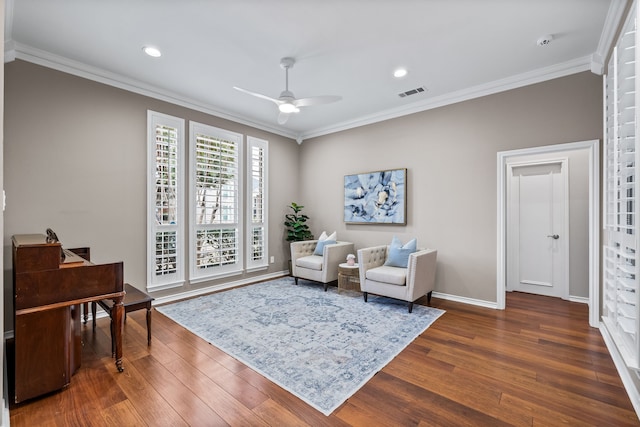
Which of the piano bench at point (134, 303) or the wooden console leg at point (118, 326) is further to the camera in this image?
the piano bench at point (134, 303)

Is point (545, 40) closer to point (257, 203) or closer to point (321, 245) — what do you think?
point (321, 245)

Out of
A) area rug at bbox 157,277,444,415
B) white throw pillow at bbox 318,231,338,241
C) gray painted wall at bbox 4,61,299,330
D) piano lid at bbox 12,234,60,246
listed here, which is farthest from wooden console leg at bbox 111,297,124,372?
white throw pillow at bbox 318,231,338,241

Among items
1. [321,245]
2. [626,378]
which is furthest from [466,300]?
[321,245]

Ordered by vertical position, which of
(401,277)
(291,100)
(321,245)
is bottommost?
(401,277)

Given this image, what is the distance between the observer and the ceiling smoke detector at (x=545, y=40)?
288 cm

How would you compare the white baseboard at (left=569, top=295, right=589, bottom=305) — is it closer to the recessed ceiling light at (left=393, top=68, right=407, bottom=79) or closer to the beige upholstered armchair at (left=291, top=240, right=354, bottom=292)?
the beige upholstered armchair at (left=291, top=240, right=354, bottom=292)

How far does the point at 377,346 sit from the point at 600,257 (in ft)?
8.56

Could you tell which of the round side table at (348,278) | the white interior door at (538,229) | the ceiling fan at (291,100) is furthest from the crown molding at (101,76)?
the white interior door at (538,229)

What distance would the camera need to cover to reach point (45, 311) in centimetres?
203

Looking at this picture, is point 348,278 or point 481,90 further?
point 348,278

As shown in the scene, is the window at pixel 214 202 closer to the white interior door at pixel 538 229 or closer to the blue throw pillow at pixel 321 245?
the blue throw pillow at pixel 321 245

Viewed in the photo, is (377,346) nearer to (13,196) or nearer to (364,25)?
(364,25)

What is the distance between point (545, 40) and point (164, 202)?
4.89 meters

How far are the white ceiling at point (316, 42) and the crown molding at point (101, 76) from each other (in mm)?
11
